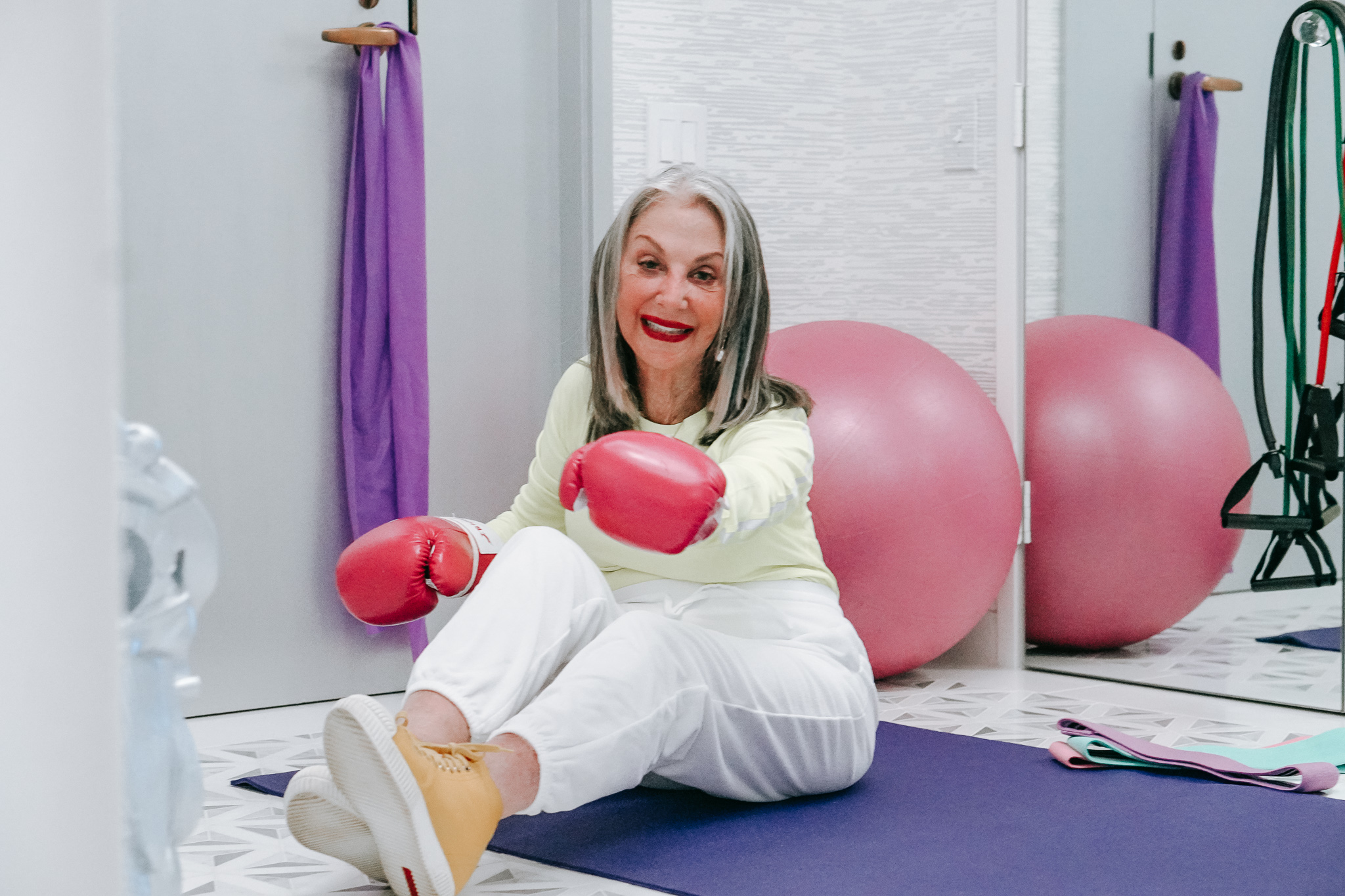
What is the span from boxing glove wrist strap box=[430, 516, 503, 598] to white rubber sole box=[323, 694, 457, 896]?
1.63 feet

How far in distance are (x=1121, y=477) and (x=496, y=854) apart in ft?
4.96

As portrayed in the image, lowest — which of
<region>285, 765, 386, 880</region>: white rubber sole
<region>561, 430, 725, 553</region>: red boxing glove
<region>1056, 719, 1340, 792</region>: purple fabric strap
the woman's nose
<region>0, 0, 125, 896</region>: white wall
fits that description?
<region>1056, 719, 1340, 792</region>: purple fabric strap

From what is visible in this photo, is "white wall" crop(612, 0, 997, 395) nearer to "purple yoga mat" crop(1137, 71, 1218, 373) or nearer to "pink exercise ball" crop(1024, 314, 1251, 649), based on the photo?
"pink exercise ball" crop(1024, 314, 1251, 649)

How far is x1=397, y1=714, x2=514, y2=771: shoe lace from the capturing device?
1304 millimetres

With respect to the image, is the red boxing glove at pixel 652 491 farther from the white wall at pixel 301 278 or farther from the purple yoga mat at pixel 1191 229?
the purple yoga mat at pixel 1191 229

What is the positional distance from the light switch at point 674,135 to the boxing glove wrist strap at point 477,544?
43.4 inches

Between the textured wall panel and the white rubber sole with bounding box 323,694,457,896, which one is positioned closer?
the white rubber sole with bounding box 323,694,457,896

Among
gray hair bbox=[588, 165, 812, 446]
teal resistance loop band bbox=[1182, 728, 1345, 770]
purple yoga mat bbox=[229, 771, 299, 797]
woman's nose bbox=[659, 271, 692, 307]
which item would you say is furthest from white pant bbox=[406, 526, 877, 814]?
teal resistance loop band bbox=[1182, 728, 1345, 770]

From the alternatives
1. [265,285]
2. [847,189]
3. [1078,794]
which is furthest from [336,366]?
[1078,794]

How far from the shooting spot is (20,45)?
43 cm

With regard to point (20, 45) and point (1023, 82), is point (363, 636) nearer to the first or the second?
point (1023, 82)

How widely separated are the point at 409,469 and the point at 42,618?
1.96 meters

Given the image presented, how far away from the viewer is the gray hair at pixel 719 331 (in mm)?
1860

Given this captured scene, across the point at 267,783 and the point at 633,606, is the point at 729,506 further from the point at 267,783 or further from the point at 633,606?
the point at 267,783
